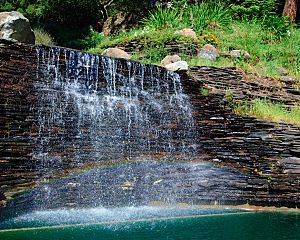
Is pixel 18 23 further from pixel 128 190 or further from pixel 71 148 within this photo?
pixel 128 190

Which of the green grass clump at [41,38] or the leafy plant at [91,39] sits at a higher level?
the leafy plant at [91,39]

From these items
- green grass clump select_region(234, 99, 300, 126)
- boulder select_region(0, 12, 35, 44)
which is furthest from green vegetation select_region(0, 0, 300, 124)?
boulder select_region(0, 12, 35, 44)

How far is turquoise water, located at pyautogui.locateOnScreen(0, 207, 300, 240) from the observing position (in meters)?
5.03

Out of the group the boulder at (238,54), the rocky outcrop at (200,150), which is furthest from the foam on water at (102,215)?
the boulder at (238,54)

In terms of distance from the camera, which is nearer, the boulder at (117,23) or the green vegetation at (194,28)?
the green vegetation at (194,28)

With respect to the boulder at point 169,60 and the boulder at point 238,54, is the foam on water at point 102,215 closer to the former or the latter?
the boulder at point 169,60

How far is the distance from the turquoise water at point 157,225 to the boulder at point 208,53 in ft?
14.7

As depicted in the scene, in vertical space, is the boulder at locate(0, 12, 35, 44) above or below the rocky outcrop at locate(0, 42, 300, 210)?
above

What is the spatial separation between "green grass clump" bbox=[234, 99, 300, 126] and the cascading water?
1.02 meters

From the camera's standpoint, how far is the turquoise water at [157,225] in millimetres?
5027

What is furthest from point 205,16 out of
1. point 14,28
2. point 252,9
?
point 14,28

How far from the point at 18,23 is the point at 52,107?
2.97m

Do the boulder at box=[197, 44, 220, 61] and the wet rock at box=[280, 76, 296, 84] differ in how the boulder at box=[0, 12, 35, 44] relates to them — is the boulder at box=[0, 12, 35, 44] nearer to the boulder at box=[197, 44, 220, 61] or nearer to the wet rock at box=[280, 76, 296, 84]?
the boulder at box=[197, 44, 220, 61]

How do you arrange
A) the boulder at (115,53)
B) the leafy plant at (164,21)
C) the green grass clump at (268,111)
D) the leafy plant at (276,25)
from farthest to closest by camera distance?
the leafy plant at (276,25), the leafy plant at (164,21), the boulder at (115,53), the green grass clump at (268,111)
